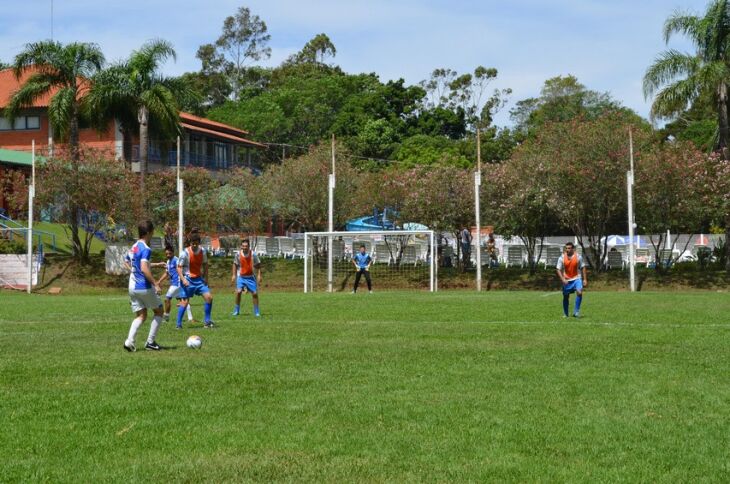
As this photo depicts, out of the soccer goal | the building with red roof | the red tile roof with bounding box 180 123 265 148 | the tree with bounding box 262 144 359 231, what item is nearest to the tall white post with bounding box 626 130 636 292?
the soccer goal

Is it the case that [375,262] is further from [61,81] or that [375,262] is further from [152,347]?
[152,347]

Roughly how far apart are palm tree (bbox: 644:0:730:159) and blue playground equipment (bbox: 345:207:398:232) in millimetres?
13667

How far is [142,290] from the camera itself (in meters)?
13.2

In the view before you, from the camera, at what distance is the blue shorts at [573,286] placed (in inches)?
782

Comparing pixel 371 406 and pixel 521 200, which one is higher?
pixel 521 200

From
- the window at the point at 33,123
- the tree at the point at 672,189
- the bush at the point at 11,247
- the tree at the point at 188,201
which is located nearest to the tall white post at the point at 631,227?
the tree at the point at 672,189

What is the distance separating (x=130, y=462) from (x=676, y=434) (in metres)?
4.16

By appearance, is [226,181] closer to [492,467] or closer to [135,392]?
[135,392]

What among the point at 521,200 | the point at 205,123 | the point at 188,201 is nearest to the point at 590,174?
the point at 521,200

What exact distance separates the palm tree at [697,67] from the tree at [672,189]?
1.63m

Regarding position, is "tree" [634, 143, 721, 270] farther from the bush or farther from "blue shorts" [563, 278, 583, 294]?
the bush

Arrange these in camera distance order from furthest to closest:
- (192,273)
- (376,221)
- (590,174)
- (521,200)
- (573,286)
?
(376,221) → (521,200) → (590,174) → (573,286) → (192,273)

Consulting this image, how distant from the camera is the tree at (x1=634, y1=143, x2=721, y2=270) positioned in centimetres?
3944

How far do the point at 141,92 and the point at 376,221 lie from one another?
520 inches
